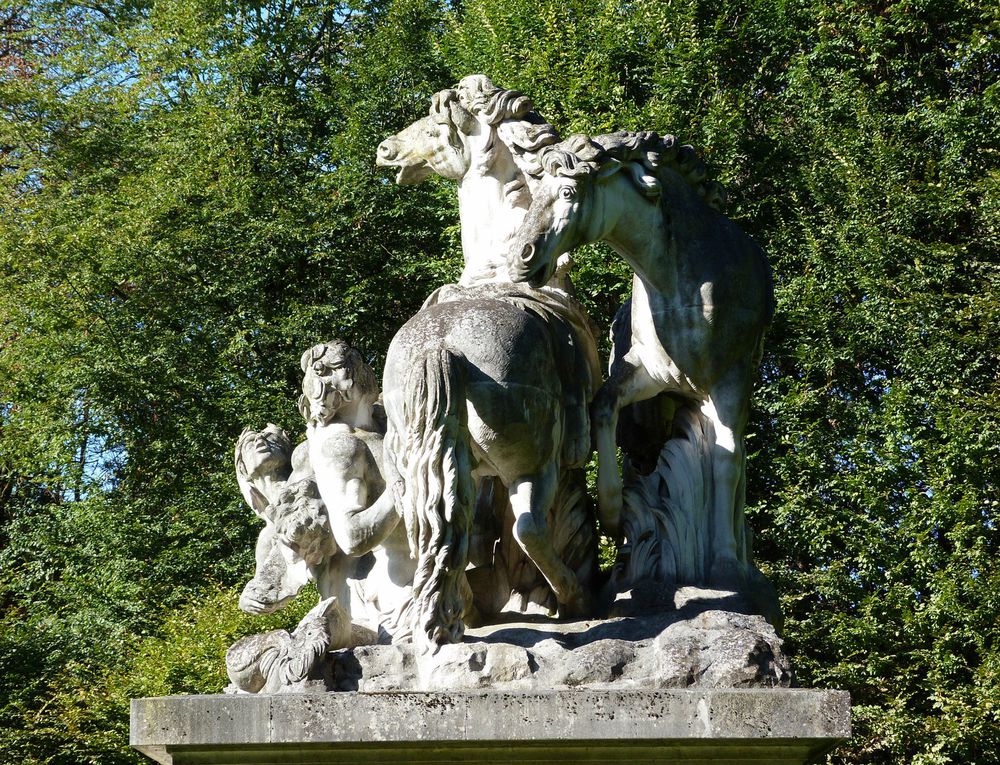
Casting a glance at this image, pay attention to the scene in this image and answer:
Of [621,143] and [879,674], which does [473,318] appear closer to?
[621,143]

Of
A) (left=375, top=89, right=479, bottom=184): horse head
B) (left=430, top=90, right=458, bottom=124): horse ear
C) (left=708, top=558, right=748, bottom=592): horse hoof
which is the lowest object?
(left=708, top=558, right=748, bottom=592): horse hoof

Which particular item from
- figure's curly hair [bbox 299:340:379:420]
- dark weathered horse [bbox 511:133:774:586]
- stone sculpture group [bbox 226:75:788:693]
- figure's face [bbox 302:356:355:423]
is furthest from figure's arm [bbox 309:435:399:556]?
dark weathered horse [bbox 511:133:774:586]

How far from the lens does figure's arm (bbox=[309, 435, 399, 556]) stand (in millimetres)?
5461

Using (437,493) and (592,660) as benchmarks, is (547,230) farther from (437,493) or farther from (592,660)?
(592,660)

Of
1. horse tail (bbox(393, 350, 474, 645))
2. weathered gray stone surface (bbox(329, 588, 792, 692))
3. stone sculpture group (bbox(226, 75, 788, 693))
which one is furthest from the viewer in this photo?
stone sculpture group (bbox(226, 75, 788, 693))

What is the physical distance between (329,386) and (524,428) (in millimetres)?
1088

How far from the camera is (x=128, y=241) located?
15.4 metres

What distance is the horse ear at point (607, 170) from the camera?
17.1 feet

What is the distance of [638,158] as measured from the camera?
538cm

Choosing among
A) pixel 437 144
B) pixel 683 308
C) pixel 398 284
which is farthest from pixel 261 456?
pixel 398 284

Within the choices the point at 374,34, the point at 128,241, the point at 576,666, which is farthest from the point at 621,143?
the point at 374,34

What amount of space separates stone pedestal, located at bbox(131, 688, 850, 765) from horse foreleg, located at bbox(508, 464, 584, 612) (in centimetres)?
80

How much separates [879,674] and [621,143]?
7790mm

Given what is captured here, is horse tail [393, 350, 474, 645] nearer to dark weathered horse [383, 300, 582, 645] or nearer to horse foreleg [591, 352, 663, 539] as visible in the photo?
dark weathered horse [383, 300, 582, 645]
